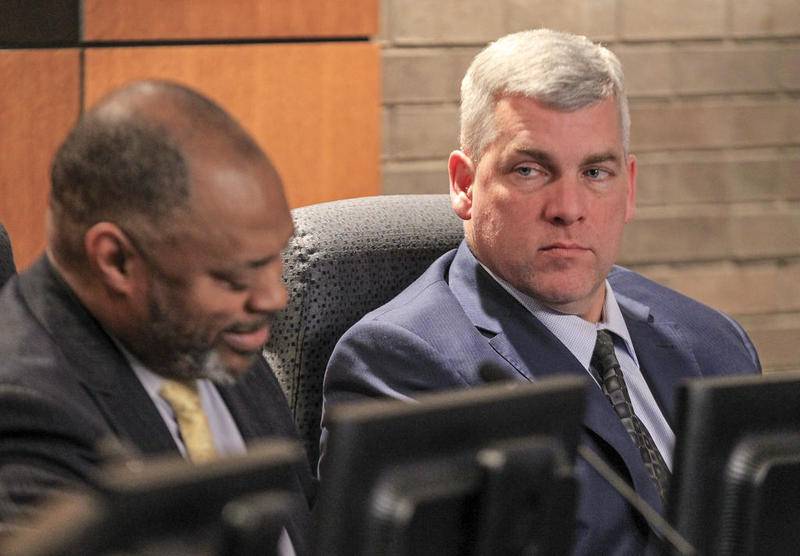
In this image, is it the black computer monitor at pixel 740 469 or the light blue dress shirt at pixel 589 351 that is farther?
the light blue dress shirt at pixel 589 351

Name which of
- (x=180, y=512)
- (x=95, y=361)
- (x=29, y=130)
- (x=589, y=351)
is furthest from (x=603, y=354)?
(x=180, y=512)

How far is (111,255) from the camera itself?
115 cm

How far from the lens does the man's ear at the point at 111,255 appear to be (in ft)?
3.73

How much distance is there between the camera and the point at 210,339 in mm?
1190

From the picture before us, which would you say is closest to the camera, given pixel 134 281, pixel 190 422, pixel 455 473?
pixel 455 473

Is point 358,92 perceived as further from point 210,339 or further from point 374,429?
point 374,429

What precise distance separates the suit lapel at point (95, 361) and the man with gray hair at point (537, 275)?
51 centimetres

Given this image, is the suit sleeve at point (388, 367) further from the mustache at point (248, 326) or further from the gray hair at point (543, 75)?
the mustache at point (248, 326)

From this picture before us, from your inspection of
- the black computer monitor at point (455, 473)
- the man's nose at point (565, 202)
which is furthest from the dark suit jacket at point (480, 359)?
the black computer monitor at point (455, 473)

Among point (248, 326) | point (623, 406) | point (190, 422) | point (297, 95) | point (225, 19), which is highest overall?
point (225, 19)

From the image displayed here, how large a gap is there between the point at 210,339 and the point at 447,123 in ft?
5.10

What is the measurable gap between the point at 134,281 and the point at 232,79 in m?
1.18

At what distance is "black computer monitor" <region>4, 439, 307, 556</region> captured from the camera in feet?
2.26

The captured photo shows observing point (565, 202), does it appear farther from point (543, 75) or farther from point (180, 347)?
point (180, 347)
